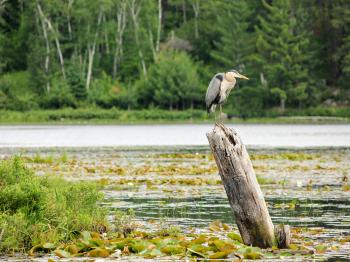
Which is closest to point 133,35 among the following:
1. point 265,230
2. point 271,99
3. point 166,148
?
point 271,99

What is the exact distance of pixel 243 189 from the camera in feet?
50.2

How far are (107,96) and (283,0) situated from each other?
52.2ft

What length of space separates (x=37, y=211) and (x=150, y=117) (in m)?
69.5

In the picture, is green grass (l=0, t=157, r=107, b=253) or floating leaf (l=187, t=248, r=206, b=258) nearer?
floating leaf (l=187, t=248, r=206, b=258)

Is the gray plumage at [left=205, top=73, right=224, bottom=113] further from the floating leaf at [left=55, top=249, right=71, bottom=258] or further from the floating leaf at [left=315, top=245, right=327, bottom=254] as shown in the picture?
the floating leaf at [left=55, top=249, right=71, bottom=258]

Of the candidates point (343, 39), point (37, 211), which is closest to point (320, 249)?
point (37, 211)

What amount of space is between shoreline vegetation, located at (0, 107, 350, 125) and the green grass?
216 feet

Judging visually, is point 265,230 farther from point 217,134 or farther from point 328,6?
point 328,6

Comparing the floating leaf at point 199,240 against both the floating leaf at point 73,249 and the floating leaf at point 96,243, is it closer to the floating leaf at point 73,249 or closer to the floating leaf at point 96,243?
the floating leaf at point 96,243

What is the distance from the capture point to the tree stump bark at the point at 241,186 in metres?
15.2

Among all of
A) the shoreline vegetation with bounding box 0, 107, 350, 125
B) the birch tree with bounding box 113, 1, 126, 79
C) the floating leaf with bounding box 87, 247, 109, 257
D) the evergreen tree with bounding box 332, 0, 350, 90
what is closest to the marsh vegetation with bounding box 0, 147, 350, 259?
the floating leaf with bounding box 87, 247, 109, 257

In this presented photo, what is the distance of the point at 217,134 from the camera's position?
15172 millimetres

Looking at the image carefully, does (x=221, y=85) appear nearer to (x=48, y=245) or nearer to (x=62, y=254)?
(x=48, y=245)

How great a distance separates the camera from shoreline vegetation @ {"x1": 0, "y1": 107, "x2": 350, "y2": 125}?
8331 cm
